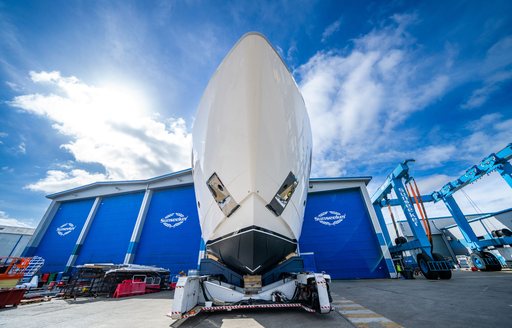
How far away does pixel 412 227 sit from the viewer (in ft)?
27.4

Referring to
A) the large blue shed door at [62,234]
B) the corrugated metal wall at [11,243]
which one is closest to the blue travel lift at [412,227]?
the large blue shed door at [62,234]

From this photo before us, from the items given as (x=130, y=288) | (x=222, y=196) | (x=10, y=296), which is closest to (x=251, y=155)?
(x=222, y=196)

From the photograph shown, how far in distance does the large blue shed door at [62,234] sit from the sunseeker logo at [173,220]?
6829 mm

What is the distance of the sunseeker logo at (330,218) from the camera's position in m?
10.1

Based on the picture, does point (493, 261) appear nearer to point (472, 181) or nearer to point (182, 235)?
point (472, 181)

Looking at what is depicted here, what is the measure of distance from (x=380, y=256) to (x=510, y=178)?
608cm

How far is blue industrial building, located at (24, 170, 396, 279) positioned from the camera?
371 inches

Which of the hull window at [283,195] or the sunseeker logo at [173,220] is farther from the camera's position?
the sunseeker logo at [173,220]

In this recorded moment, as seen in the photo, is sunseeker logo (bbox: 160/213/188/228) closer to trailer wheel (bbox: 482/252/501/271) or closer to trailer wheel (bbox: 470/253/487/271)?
trailer wheel (bbox: 470/253/487/271)

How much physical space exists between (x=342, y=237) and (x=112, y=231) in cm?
1356

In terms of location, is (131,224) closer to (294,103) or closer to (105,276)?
(105,276)

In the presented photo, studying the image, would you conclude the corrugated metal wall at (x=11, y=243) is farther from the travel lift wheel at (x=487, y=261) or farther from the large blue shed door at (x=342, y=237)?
the travel lift wheel at (x=487, y=261)

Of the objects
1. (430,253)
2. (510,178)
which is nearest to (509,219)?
(510,178)

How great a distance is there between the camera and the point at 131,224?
11.3 m
